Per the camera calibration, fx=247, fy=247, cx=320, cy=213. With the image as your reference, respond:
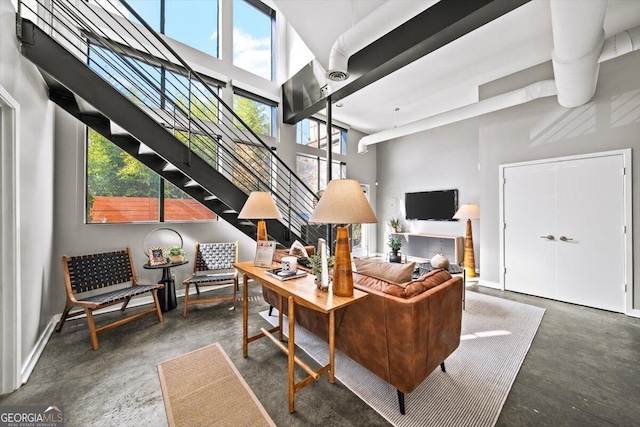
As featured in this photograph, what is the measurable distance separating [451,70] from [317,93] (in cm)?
211

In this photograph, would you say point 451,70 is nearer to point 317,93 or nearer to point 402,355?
point 317,93

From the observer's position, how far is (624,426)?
59.4 inches

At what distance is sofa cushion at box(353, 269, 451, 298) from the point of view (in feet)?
5.12

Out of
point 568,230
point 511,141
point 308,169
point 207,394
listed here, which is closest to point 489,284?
point 568,230

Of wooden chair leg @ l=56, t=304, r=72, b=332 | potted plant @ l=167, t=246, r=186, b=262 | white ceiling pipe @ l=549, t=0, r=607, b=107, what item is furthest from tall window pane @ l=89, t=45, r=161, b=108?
white ceiling pipe @ l=549, t=0, r=607, b=107

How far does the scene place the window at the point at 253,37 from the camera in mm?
4551

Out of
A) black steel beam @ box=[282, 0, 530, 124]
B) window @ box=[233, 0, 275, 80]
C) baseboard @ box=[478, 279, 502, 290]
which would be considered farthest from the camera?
window @ box=[233, 0, 275, 80]

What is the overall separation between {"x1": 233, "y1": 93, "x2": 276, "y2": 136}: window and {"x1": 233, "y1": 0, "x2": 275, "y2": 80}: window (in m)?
0.57

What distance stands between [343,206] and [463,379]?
1.68 meters

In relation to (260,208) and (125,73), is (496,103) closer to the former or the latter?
(260,208)

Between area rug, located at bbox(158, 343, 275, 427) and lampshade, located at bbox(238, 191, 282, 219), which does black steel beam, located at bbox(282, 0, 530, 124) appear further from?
area rug, located at bbox(158, 343, 275, 427)

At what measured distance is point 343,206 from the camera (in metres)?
1.58

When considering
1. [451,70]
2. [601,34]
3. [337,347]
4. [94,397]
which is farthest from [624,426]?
[451,70]

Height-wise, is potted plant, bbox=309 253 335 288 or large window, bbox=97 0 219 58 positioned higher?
large window, bbox=97 0 219 58
